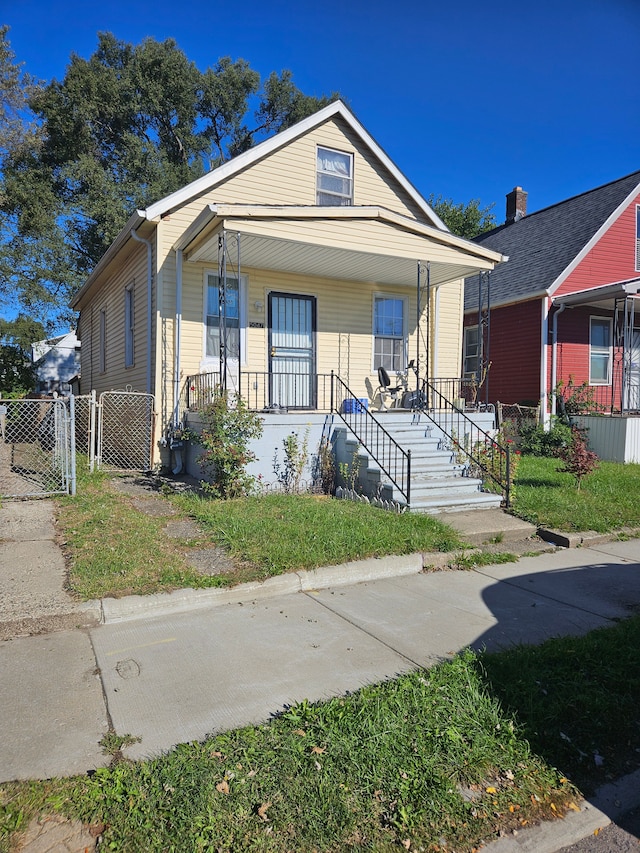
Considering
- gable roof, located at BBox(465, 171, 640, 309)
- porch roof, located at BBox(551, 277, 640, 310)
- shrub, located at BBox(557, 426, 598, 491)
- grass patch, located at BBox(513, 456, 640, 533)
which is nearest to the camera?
grass patch, located at BBox(513, 456, 640, 533)

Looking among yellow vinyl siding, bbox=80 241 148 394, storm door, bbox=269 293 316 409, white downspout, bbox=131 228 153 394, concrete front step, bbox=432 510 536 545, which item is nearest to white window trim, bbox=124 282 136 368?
yellow vinyl siding, bbox=80 241 148 394

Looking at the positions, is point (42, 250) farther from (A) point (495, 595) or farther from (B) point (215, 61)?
(A) point (495, 595)

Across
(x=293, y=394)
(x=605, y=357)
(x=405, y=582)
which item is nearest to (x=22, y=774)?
(x=405, y=582)

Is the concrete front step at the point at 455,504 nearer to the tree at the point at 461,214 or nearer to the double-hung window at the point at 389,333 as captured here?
the double-hung window at the point at 389,333

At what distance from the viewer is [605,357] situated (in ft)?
54.4

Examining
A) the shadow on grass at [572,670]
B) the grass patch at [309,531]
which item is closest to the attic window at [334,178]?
the grass patch at [309,531]

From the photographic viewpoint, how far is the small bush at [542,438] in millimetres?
13466

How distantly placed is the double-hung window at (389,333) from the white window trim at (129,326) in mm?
5269

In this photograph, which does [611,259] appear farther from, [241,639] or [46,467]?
[241,639]

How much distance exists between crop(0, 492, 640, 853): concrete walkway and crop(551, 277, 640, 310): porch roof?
391 inches

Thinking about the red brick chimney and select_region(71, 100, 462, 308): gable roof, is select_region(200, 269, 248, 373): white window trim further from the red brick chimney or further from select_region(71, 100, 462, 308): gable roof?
the red brick chimney

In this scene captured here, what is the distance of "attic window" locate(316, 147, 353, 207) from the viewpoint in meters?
12.0

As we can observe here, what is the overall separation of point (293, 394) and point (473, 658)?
827 cm

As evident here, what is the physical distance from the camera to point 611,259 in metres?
16.3
